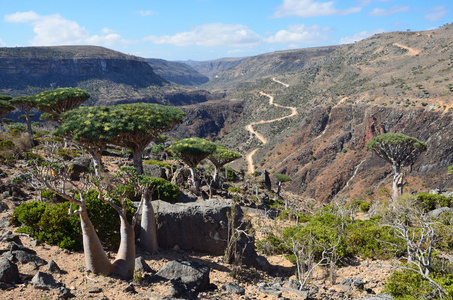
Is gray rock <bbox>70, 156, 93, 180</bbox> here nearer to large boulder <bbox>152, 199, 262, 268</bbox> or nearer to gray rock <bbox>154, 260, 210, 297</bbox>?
large boulder <bbox>152, 199, 262, 268</bbox>

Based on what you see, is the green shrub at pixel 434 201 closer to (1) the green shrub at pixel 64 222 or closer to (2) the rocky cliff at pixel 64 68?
(1) the green shrub at pixel 64 222

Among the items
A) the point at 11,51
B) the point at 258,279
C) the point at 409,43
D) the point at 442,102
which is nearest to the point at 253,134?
Result: the point at 442,102

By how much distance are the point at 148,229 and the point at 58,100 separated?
18308 mm

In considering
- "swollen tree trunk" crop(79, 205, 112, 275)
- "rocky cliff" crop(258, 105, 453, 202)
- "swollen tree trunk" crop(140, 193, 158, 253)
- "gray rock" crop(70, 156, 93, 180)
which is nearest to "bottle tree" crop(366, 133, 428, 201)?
"rocky cliff" crop(258, 105, 453, 202)

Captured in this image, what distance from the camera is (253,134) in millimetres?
82062

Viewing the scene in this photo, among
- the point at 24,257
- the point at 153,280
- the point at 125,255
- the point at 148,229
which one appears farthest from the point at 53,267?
the point at 148,229

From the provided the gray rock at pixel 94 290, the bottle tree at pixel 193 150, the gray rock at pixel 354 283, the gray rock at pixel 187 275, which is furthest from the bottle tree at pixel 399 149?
the gray rock at pixel 94 290

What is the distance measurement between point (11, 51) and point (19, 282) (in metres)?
134

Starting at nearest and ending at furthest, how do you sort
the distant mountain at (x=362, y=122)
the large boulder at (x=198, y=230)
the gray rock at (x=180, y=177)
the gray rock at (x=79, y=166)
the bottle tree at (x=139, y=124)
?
the large boulder at (x=198, y=230) → the bottle tree at (x=139, y=124) → the gray rock at (x=79, y=166) → the gray rock at (x=180, y=177) → the distant mountain at (x=362, y=122)

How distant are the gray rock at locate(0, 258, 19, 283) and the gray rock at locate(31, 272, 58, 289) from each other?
438mm

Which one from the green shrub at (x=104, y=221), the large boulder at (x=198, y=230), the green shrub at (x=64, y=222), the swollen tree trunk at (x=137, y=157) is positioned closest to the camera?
the green shrub at (x=64, y=222)

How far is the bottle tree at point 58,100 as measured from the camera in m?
23.8

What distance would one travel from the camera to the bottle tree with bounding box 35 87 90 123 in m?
23.8

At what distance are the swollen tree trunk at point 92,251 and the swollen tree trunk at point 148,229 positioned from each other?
2284 mm
